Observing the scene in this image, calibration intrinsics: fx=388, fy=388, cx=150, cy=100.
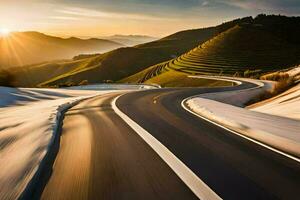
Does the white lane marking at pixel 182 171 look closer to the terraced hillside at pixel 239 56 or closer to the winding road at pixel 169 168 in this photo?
the winding road at pixel 169 168

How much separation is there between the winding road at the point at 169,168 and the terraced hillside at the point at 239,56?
73.5m

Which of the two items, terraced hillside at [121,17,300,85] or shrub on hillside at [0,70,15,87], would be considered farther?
terraced hillside at [121,17,300,85]

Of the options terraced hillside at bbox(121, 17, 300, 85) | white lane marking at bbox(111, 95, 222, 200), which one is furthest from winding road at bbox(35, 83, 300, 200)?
terraced hillside at bbox(121, 17, 300, 85)

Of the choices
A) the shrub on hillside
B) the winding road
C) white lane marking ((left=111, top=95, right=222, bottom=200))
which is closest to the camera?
white lane marking ((left=111, top=95, right=222, bottom=200))

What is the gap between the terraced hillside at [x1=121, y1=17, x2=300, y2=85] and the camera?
94.8m

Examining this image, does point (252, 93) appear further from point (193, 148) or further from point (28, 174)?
point (28, 174)

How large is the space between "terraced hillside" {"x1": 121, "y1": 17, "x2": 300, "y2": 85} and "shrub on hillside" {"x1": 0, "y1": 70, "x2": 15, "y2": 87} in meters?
33.8

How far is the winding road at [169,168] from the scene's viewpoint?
246 inches

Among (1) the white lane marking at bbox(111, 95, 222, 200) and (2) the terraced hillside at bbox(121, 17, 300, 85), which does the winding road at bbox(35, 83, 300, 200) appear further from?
(2) the terraced hillside at bbox(121, 17, 300, 85)

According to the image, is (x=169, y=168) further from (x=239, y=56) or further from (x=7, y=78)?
(x=239, y=56)

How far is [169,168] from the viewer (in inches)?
309

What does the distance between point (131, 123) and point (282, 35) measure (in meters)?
137

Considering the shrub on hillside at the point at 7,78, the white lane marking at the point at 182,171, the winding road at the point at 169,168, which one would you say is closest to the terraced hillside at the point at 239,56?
the shrub on hillside at the point at 7,78

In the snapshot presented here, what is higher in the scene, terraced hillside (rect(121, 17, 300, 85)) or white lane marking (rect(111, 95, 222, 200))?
white lane marking (rect(111, 95, 222, 200))
